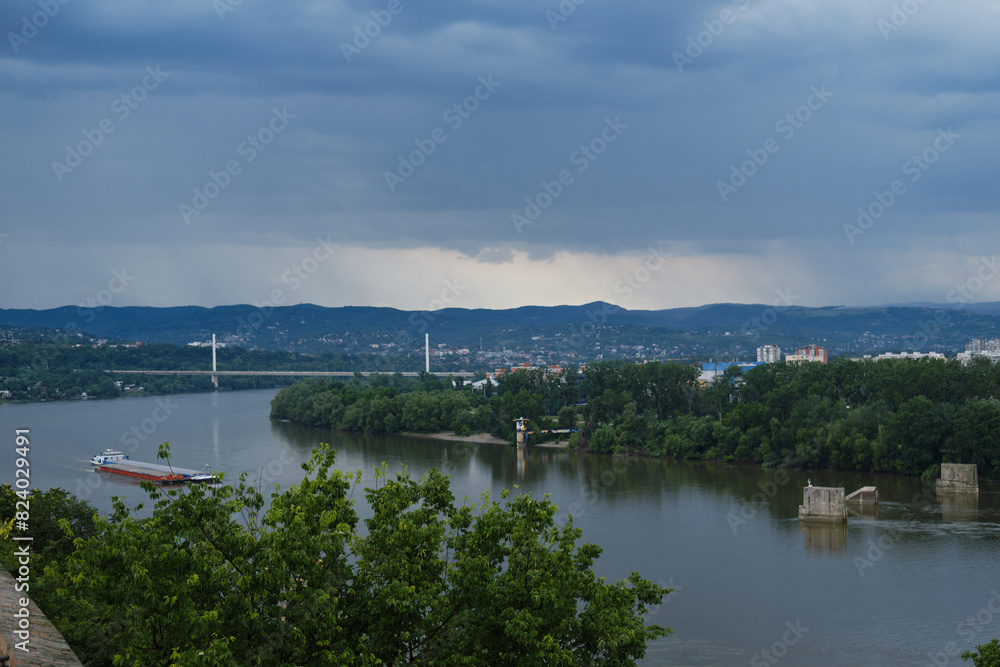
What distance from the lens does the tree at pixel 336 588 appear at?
571 cm

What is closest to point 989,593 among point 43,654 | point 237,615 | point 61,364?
point 237,615

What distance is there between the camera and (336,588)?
6.29m

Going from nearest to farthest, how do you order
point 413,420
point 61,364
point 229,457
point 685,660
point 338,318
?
1. point 685,660
2. point 229,457
3. point 413,420
4. point 61,364
5. point 338,318

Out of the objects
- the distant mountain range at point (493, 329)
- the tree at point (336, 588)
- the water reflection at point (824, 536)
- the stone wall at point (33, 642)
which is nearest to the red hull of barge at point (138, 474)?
the water reflection at point (824, 536)

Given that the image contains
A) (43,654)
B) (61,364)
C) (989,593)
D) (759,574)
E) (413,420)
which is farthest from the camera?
(61,364)

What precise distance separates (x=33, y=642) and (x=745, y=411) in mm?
26159

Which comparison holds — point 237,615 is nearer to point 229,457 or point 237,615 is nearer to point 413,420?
point 229,457

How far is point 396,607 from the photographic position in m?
6.14

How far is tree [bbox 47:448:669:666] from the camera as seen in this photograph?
18.7 ft

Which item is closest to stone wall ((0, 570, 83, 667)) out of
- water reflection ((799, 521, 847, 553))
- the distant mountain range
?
water reflection ((799, 521, 847, 553))

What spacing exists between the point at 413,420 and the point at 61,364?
3990 cm

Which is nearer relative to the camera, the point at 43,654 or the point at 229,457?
the point at 43,654

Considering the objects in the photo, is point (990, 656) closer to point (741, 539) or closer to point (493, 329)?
point (741, 539)

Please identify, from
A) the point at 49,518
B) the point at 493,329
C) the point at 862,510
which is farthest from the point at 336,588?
the point at 493,329
